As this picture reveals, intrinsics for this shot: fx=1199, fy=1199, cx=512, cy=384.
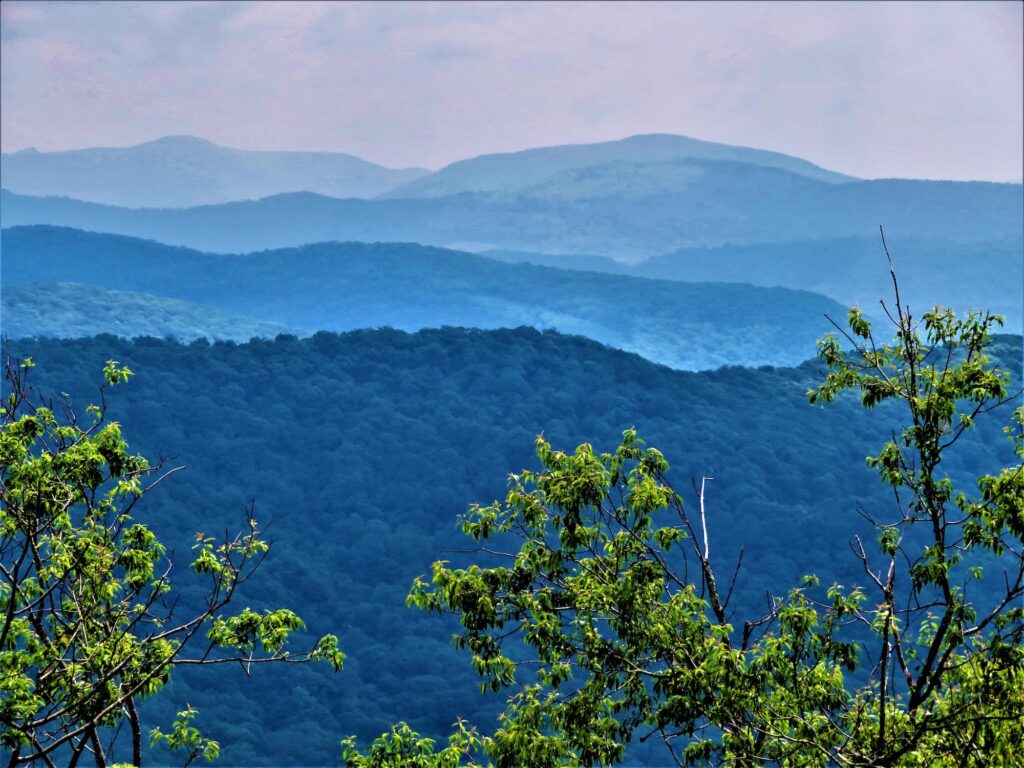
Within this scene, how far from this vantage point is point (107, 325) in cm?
19100

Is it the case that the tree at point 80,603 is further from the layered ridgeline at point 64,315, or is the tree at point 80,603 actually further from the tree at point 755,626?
the layered ridgeline at point 64,315

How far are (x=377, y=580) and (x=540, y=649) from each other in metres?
69.8

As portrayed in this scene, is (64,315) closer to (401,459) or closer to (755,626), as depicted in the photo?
(401,459)

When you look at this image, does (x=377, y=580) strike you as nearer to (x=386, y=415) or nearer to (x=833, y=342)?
(x=386, y=415)

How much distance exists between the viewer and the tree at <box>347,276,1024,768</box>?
14.4m

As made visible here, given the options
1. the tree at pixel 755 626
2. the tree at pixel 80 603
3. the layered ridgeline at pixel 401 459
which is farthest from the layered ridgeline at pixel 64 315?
the tree at pixel 755 626

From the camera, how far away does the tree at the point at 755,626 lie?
14.4m

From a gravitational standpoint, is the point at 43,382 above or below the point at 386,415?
below

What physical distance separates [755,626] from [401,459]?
279ft

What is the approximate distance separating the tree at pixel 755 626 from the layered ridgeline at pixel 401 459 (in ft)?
169

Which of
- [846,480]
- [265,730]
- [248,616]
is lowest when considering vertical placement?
[248,616]

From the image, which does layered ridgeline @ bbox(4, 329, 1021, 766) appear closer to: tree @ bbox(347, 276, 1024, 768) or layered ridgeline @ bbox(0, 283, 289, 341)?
tree @ bbox(347, 276, 1024, 768)

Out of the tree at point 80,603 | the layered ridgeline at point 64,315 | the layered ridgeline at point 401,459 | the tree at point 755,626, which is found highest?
the layered ridgeline at point 64,315

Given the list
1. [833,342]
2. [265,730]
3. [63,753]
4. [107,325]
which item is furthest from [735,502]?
[107,325]
